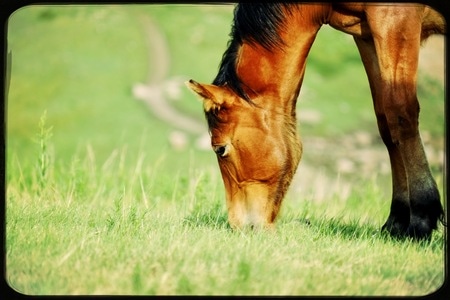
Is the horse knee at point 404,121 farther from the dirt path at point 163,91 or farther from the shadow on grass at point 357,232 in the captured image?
the dirt path at point 163,91

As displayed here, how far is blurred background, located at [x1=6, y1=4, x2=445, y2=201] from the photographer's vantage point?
31.4ft

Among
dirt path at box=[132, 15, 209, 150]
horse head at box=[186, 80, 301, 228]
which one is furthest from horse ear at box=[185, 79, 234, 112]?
dirt path at box=[132, 15, 209, 150]

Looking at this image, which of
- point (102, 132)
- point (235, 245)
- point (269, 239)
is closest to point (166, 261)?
point (235, 245)

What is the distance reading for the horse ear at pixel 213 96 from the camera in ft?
10.8

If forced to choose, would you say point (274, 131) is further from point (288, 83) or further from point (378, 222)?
point (378, 222)

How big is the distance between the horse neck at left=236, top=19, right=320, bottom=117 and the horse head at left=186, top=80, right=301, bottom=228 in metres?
0.07

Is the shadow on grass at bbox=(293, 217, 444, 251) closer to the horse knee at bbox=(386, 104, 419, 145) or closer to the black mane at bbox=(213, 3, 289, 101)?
the horse knee at bbox=(386, 104, 419, 145)

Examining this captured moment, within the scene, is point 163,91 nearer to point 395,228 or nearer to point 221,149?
point 221,149

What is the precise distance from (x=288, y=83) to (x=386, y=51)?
0.56 m

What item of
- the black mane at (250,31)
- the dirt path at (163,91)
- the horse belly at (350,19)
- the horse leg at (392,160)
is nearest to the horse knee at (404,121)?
the horse leg at (392,160)

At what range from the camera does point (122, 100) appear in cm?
1312

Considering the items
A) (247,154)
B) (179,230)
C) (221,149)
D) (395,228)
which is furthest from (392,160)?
(179,230)

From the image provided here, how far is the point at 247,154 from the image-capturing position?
3428 millimetres

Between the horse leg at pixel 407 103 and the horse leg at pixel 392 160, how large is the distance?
168 millimetres
